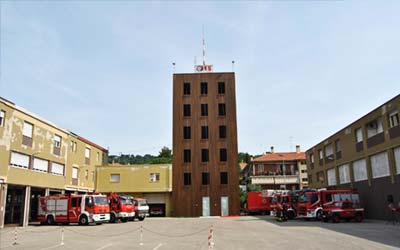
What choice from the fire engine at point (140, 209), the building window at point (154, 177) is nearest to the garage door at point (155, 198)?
the building window at point (154, 177)

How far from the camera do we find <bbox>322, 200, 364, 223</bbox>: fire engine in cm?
3204

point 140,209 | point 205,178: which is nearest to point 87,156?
point 140,209

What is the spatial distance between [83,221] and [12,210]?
913cm

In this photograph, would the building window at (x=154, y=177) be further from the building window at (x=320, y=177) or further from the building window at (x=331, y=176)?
the building window at (x=331, y=176)

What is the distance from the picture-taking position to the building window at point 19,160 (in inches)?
1248

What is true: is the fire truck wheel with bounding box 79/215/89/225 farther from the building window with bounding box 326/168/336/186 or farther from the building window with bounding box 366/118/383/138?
the building window with bounding box 326/168/336/186

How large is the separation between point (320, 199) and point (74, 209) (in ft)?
74.1

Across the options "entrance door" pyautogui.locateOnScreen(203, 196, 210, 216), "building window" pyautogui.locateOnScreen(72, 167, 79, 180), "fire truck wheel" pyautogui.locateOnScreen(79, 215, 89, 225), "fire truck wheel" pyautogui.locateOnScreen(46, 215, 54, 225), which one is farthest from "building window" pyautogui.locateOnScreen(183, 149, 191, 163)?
"fire truck wheel" pyautogui.locateOnScreen(46, 215, 54, 225)

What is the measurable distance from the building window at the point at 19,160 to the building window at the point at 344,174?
110 feet

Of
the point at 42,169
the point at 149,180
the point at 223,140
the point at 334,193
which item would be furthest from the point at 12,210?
the point at 334,193

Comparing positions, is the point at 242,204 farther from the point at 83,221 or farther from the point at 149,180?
the point at 83,221

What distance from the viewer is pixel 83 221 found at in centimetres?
3266

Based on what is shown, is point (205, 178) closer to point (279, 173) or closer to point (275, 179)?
point (275, 179)

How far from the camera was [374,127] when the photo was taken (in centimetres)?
3522
